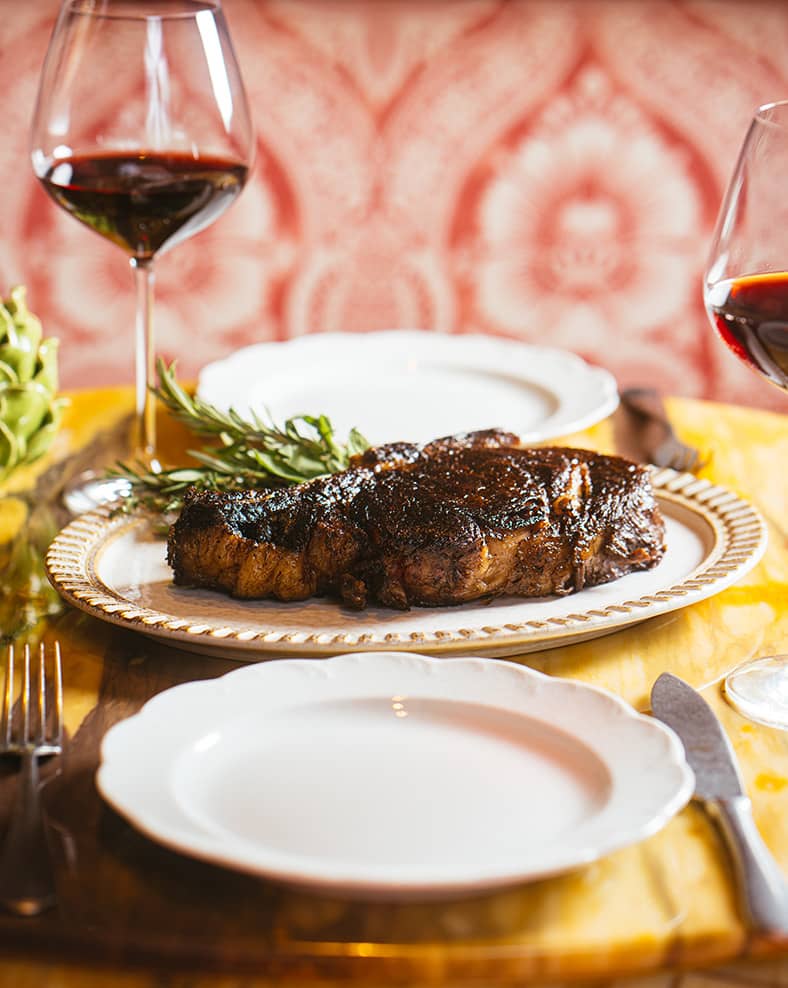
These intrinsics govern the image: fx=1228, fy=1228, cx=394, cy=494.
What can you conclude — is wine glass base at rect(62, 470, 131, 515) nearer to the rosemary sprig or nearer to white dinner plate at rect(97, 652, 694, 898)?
the rosemary sprig

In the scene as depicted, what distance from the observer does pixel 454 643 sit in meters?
0.94

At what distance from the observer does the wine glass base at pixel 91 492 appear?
1.39 m

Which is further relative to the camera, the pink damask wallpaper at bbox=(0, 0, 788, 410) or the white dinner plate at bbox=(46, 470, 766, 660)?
the pink damask wallpaper at bbox=(0, 0, 788, 410)

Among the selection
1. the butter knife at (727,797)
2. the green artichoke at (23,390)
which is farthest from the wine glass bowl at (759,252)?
the green artichoke at (23,390)

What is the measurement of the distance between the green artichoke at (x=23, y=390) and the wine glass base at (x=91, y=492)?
0.20ft

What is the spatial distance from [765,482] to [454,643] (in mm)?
676

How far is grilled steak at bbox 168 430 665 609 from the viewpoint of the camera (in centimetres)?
104

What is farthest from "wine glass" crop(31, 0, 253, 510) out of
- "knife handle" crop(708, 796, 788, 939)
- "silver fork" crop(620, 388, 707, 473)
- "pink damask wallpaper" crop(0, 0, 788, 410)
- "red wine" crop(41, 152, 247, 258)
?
"pink damask wallpaper" crop(0, 0, 788, 410)

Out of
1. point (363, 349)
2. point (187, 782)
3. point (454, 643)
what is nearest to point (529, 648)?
point (454, 643)

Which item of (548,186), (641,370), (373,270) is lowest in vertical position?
(641,370)

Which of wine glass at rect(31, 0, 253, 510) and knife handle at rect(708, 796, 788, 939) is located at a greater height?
wine glass at rect(31, 0, 253, 510)

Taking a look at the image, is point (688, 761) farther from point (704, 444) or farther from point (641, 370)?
point (641, 370)

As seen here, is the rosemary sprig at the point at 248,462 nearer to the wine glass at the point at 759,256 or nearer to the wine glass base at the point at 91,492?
the wine glass base at the point at 91,492

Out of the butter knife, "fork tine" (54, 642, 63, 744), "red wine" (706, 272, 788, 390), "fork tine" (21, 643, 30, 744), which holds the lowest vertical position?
"fork tine" (54, 642, 63, 744)
